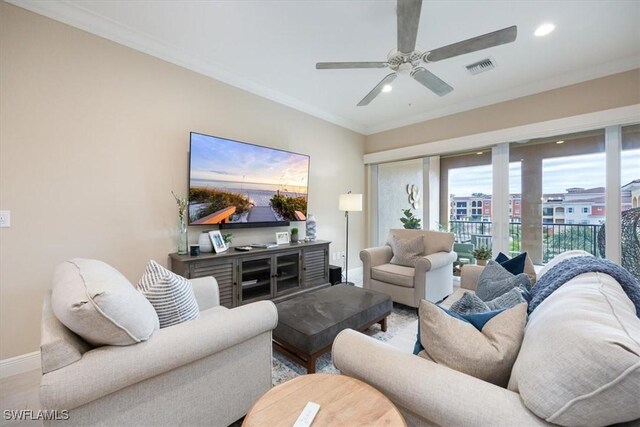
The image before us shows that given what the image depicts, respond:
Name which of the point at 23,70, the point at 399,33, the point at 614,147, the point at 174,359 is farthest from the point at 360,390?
the point at 614,147

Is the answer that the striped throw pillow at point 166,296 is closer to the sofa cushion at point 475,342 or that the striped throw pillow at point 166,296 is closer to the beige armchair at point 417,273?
the sofa cushion at point 475,342

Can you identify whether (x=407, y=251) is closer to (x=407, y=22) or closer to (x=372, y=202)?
(x=372, y=202)

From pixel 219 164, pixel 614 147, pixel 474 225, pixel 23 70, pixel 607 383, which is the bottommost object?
pixel 607 383

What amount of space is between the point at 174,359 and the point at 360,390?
797mm

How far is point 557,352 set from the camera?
73 centimetres

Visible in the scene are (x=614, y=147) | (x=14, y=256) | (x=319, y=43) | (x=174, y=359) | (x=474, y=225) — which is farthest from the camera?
(x=474, y=225)

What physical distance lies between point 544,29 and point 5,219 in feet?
15.1

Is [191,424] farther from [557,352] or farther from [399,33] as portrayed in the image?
[399,33]

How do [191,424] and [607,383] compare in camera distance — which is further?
[191,424]

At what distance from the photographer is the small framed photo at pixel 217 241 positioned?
111 inches

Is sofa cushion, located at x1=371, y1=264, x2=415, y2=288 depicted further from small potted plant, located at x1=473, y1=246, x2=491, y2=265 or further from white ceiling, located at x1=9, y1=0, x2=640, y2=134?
white ceiling, located at x1=9, y1=0, x2=640, y2=134

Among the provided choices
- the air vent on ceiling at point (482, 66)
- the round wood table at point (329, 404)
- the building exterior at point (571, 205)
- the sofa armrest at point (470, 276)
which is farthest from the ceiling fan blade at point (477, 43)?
the building exterior at point (571, 205)

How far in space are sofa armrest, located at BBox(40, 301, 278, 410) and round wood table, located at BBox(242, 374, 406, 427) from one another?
0.42 metres

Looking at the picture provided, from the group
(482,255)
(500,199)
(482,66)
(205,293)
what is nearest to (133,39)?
(205,293)
